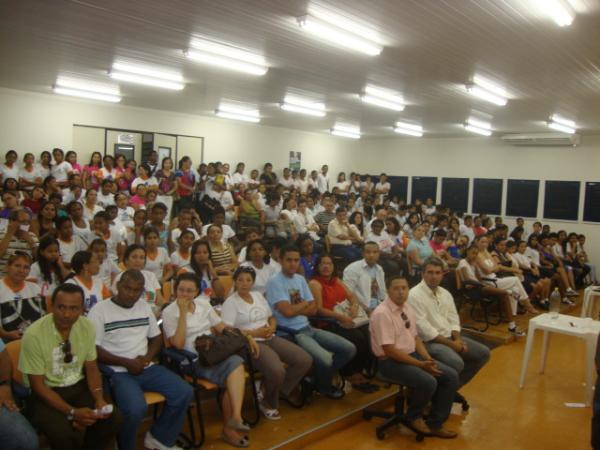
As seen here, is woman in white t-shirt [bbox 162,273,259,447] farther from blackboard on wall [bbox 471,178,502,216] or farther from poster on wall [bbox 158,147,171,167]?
blackboard on wall [bbox 471,178,502,216]

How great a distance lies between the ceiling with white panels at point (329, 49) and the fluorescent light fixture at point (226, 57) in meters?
0.16

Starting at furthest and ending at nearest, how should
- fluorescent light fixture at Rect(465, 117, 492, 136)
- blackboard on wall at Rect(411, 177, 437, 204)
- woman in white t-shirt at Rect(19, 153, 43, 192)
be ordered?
1. blackboard on wall at Rect(411, 177, 437, 204)
2. fluorescent light fixture at Rect(465, 117, 492, 136)
3. woman in white t-shirt at Rect(19, 153, 43, 192)

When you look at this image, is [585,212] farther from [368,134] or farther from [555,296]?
[555,296]

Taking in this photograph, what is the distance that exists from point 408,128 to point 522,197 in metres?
3.71

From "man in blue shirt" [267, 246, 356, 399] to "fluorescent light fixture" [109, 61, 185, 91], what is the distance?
408 cm

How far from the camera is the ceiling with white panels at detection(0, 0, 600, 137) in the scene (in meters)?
4.53

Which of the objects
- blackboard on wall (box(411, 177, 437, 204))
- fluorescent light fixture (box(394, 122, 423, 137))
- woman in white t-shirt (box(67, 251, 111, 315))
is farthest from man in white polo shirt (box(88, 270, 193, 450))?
blackboard on wall (box(411, 177, 437, 204))

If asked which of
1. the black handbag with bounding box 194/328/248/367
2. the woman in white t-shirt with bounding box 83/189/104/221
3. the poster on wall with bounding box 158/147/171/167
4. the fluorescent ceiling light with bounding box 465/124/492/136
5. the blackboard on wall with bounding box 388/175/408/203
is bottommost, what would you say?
the black handbag with bounding box 194/328/248/367

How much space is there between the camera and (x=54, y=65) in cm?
728

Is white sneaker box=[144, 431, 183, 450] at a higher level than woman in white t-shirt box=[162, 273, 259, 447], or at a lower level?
lower

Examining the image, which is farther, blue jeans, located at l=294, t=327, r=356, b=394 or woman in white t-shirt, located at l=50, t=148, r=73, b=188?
woman in white t-shirt, located at l=50, t=148, r=73, b=188

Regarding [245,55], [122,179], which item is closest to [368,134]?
[122,179]

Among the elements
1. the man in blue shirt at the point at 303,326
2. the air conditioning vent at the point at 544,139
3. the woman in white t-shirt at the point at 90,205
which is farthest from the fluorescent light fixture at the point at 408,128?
the man in blue shirt at the point at 303,326

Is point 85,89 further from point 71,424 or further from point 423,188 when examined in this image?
point 423,188
